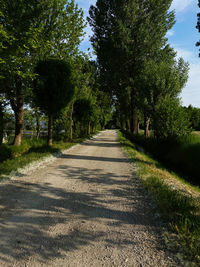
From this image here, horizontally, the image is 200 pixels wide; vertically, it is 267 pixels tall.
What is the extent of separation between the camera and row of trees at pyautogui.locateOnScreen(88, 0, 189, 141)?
17.6m

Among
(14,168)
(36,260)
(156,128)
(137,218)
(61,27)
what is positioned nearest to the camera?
(36,260)

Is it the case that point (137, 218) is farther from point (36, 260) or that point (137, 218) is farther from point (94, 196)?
point (36, 260)

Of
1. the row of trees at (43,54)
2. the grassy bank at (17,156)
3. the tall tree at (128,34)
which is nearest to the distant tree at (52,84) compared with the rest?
the row of trees at (43,54)

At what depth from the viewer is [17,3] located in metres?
11.5

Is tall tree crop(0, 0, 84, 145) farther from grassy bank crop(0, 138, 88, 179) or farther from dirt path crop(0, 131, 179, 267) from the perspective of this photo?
dirt path crop(0, 131, 179, 267)

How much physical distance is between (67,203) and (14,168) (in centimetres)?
378

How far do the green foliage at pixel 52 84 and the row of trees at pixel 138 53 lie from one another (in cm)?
767

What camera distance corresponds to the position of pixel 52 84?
1325 cm

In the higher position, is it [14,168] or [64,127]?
[64,127]

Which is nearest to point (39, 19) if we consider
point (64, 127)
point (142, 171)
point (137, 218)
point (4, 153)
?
point (4, 153)

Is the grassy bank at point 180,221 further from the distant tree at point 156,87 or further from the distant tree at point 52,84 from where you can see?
the distant tree at point 156,87

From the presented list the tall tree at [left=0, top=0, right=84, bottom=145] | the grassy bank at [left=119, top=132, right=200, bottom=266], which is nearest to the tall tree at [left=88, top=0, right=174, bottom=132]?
the tall tree at [left=0, top=0, right=84, bottom=145]

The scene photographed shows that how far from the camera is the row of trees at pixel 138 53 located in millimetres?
17609

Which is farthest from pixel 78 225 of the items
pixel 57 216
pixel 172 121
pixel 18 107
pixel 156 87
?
pixel 156 87
